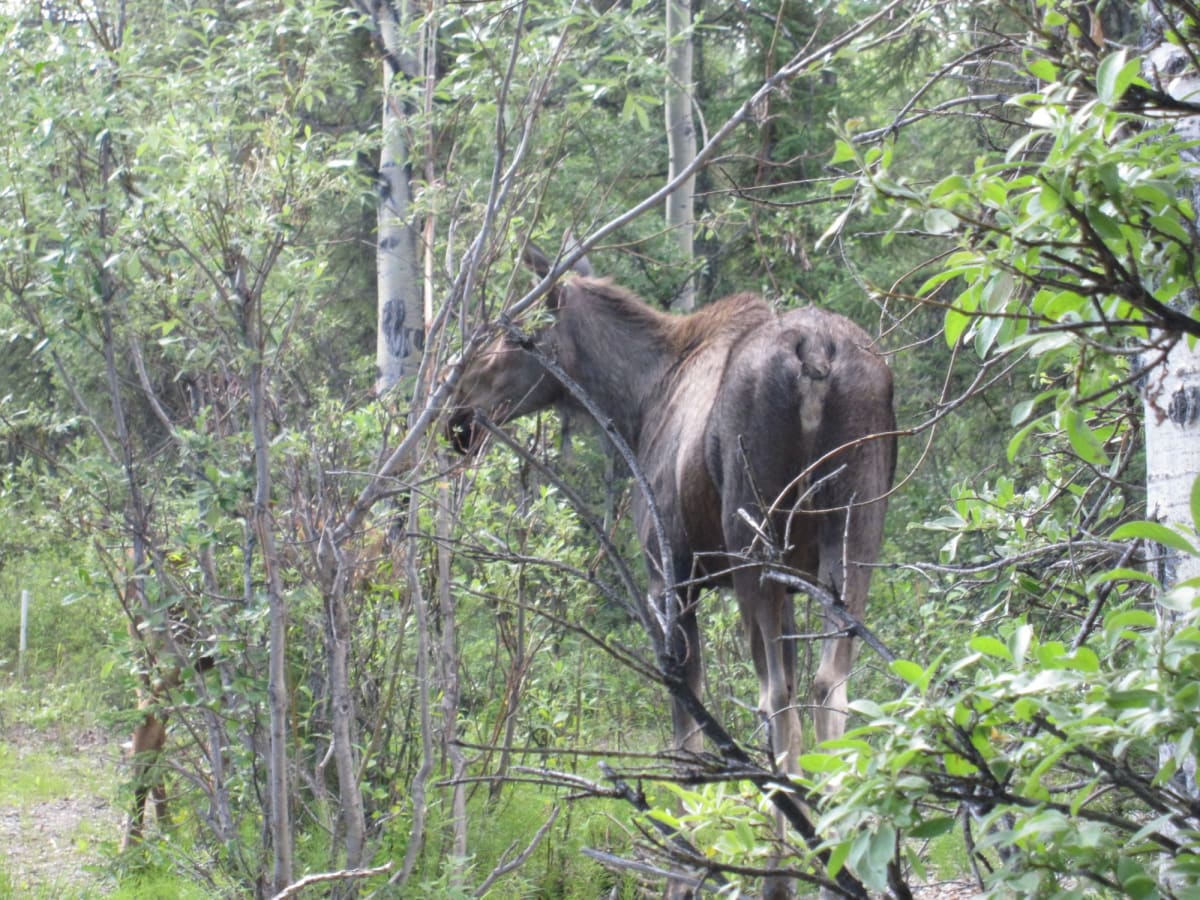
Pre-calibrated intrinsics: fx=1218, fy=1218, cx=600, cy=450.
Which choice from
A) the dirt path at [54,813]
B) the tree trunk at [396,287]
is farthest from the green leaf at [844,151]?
the tree trunk at [396,287]

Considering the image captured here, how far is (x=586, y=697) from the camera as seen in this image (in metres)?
7.12

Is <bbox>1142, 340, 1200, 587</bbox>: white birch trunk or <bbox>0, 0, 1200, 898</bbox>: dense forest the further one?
<bbox>1142, 340, 1200, 587</bbox>: white birch trunk

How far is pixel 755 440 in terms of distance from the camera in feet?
16.8

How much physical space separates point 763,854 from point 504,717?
11.4 feet

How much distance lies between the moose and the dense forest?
7.5 inches

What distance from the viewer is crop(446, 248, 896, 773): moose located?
16.4 ft

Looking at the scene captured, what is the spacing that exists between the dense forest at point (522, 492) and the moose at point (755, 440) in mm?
191

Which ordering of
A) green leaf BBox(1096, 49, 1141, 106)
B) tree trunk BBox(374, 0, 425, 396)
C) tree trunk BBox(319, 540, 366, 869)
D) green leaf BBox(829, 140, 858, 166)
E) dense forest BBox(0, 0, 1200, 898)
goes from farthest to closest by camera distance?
1. tree trunk BBox(374, 0, 425, 396)
2. tree trunk BBox(319, 540, 366, 869)
3. green leaf BBox(829, 140, 858, 166)
4. dense forest BBox(0, 0, 1200, 898)
5. green leaf BBox(1096, 49, 1141, 106)

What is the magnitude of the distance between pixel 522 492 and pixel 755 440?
1.19 meters

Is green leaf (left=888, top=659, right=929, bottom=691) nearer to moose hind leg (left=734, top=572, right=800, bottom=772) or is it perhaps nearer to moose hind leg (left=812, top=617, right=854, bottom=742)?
moose hind leg (left=812, top=617, right=854, bottom=742)

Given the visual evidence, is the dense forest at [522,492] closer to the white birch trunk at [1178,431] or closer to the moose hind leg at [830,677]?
the white birch trunk at [1178,431]

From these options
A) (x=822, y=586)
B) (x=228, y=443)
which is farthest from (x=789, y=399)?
(x=822, y=586)

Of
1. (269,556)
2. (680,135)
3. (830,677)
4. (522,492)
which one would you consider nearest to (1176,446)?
(269,556)

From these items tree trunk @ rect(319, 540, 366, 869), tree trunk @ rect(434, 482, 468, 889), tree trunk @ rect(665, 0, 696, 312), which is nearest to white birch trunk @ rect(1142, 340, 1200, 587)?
tree trunk @ rect(319, 540, 366, 869)
